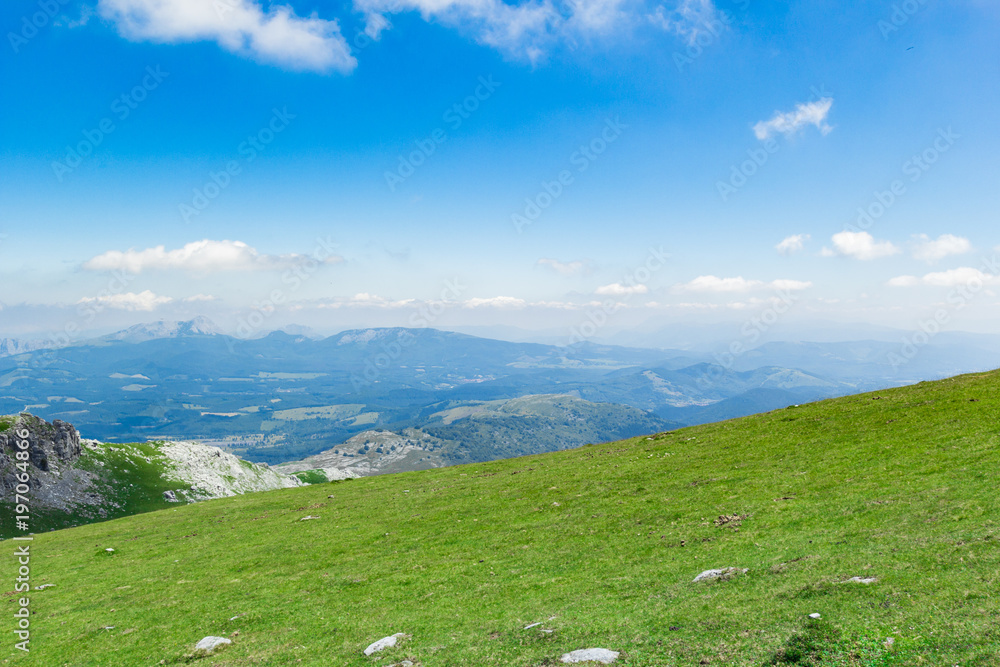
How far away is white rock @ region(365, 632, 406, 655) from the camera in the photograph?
58.3 ft

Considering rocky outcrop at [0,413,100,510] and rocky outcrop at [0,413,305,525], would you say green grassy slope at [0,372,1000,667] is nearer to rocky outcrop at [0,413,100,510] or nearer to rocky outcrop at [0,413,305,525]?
rocky outcrop at [0,413,100,510]

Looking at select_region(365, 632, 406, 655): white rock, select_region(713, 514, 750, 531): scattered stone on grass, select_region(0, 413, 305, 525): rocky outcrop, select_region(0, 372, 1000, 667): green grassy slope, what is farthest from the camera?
select_region(0, 413, 305, 525): rocky outcrop

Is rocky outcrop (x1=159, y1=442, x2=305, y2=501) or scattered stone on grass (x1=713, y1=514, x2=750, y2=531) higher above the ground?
scattered stone on grass (x1=713, y1=514, x2=750, y2=531)

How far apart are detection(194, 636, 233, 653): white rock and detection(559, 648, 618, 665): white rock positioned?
1553 cm

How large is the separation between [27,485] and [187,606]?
307 feet

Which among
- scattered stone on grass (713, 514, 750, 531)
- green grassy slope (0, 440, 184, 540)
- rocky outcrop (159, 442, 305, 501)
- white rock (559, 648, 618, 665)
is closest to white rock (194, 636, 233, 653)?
white rock (559, 648, 618, 665)

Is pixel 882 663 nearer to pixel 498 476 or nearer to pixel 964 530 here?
pixel 964 530

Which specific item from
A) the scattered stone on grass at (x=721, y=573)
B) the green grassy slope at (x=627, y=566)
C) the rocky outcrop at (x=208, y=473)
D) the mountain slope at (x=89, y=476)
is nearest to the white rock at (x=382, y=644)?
the green grassy slope at (x=627, y=566)

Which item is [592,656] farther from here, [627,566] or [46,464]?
[46,464]

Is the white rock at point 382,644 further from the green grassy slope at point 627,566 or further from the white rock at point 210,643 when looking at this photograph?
the white rock at point 210,643

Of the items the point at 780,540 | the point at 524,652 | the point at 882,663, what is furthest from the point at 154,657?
the point at 780,540

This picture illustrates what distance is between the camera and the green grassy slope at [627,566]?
14.7 m

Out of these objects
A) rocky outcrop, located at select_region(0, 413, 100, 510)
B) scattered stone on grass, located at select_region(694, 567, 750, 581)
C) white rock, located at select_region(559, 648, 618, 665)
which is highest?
white rock, located at select_region(559, 648, 618, 665)

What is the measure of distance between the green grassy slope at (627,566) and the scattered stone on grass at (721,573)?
60 centimetres
